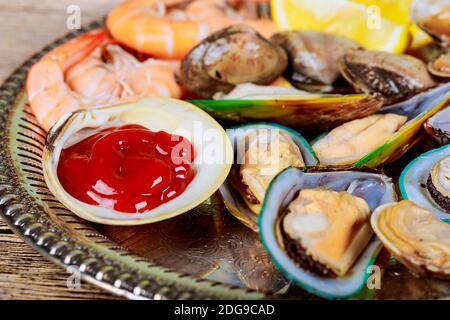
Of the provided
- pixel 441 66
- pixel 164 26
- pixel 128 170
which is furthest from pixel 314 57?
pixel 128 170

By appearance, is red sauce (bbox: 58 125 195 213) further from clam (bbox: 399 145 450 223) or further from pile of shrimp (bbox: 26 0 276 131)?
clam (bbox: 399 145 450 223)

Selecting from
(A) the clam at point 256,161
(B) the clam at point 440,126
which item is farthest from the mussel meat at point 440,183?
(A) the clam at point 256,161

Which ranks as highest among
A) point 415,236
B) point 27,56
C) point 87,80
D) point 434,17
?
point 434,17

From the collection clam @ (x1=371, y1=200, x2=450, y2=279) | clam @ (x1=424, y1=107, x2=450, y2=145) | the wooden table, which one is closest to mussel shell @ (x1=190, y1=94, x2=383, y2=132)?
clam @ (x1=424, y1=107, x2=450, y2=145)

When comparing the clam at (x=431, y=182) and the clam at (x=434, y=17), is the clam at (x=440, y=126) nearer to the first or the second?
the clam at (x=431, y=182)

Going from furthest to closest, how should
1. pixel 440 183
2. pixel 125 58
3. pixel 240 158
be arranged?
pixel 125 58 < pixel 240 158 < pixel 440 183

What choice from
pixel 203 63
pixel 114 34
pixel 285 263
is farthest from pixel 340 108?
pixel 114 34

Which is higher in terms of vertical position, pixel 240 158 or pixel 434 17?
pixel 434 17

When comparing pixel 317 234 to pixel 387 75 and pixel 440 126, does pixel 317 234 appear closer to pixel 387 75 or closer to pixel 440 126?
pixel 440 126
